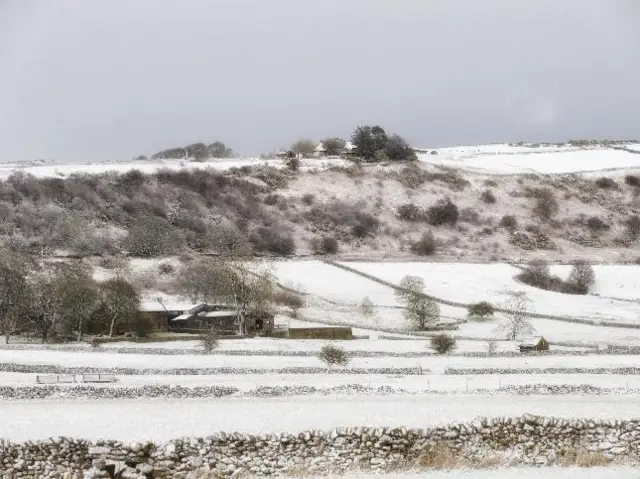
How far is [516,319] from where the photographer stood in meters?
45.3

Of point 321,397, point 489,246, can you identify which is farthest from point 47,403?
point 489,246

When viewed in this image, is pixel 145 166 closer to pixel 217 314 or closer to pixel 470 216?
pixel 470 216

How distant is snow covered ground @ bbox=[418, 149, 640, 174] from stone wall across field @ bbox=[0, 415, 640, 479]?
91699 mm

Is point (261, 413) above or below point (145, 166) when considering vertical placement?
below

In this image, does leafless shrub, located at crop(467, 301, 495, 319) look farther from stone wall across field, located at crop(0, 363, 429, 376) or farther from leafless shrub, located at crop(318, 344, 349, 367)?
stone wall across field, located at crop(0, 363, 429, 376)

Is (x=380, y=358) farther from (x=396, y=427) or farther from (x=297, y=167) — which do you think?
(x=297, y=167)

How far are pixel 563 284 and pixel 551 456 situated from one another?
43.0m

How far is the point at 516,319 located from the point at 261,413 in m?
28.8

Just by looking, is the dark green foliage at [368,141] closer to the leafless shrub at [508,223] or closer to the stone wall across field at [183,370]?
the leafless shrub at [508,223]

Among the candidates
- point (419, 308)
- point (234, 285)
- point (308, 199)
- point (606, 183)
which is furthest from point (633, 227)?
point (234, 285)

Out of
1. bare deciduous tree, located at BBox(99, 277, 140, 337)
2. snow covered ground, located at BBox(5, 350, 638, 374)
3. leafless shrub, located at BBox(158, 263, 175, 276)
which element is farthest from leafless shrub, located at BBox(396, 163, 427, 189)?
snow covered ground, located at BBox(5, 350, 638, 374)

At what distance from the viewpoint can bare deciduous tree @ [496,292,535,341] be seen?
145 ft

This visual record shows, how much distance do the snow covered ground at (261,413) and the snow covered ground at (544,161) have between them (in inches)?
3498

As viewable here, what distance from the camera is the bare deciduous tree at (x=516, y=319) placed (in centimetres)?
4425
